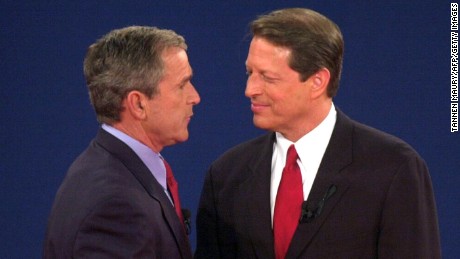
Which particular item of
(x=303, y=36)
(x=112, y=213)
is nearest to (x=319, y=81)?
(x=303, y=36)

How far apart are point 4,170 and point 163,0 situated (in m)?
1.11

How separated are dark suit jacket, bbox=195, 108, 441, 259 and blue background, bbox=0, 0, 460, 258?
4.75ft

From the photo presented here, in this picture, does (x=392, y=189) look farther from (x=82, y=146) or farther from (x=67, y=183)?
(x=82, y=146)

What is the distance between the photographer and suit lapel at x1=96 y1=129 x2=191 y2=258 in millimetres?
2223

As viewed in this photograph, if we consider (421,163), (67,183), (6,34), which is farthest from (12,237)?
(421,163)

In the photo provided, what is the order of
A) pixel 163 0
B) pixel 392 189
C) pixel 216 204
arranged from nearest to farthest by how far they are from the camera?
pixel 392 189
pixel 216 204
pixel 163 0

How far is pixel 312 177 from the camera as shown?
250cm

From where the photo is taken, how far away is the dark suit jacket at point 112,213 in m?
2.03

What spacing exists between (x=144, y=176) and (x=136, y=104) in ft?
0.67

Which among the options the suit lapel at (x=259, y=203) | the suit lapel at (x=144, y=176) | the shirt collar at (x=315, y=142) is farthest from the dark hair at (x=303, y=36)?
the suit lapel at (x=144, y=176)

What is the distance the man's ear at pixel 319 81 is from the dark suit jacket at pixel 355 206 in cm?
9

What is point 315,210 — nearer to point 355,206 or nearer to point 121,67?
point 355,206

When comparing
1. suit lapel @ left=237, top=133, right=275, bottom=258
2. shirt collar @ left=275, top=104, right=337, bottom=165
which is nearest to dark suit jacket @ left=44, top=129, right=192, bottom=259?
suit lapel @ left=237, top=133, right=275, bottom=258

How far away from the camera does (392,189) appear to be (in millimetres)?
2387
